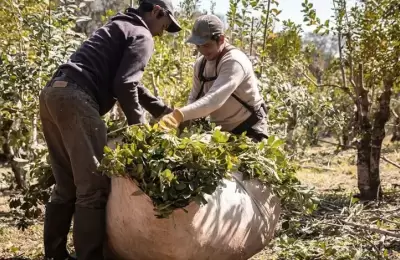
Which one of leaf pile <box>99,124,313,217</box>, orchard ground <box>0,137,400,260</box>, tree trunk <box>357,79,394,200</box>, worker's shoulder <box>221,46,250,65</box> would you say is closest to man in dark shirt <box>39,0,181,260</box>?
leaf pile <box>99,124,313,217</box>

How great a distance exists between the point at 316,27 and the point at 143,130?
12.8 ft

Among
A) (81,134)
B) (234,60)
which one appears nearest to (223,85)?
(234,60)

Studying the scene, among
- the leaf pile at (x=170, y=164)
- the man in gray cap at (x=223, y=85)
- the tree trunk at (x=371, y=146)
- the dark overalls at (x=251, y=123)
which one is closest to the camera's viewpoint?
the leaf pile at (x=170, y=164)

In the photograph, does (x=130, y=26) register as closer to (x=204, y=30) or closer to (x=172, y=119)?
(x=204, y=30)

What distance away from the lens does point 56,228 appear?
4191mm

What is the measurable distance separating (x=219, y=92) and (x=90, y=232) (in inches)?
45.3

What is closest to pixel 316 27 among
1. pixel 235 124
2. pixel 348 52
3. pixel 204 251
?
pixel 348 52

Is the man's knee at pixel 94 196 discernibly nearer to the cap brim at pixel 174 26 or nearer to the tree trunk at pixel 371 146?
the cap brim at pixel 174 26

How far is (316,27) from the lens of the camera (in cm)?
698

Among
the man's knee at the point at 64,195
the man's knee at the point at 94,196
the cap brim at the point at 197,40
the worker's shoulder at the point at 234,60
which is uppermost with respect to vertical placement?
the cap brim at the point at 197,40

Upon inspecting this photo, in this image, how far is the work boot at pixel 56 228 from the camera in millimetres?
4176

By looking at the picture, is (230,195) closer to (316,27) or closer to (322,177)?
(316,27)

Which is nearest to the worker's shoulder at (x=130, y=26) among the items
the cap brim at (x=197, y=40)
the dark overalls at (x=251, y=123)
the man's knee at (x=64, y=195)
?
the cap brim at (x=197, y=40)

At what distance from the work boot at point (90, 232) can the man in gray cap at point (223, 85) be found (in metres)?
0.79
